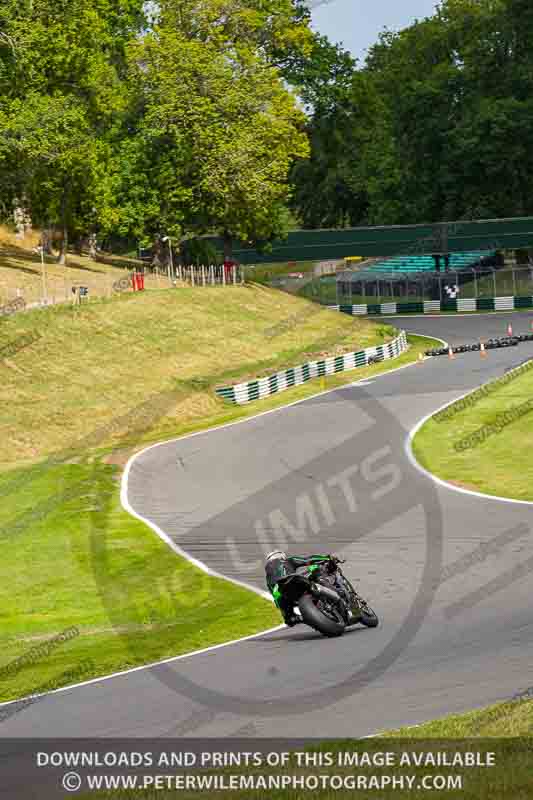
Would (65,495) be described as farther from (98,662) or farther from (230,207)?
(230,207)

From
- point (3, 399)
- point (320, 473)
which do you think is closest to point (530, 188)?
point (3, 399)

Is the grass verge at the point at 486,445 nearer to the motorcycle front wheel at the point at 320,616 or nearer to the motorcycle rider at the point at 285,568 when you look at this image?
the motorcycle rider at the point at 285,568

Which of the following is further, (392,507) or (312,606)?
(392,507)

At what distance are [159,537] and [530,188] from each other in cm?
8869

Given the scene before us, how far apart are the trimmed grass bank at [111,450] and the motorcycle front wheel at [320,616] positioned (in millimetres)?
2218

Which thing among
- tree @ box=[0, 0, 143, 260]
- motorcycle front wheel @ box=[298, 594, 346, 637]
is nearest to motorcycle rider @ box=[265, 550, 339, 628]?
motorcycle front wheel @ box=[298, 594, 346, 637]

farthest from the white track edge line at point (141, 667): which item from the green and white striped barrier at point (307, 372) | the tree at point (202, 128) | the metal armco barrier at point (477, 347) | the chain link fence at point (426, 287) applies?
the chain link fence at point (426, 287)

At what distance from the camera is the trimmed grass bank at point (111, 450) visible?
68.1ft

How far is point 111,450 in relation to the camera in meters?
43.7

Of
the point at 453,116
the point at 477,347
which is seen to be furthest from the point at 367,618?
the point at 453,116

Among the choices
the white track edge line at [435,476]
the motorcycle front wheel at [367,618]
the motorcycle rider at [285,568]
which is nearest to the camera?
the motorcycle rider at [285,568]

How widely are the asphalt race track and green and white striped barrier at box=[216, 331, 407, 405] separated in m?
4.69

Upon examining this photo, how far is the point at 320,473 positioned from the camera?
36000mm

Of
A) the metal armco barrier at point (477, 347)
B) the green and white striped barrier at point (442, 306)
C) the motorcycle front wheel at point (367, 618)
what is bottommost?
the metal armco barrier at point (477, 347)
